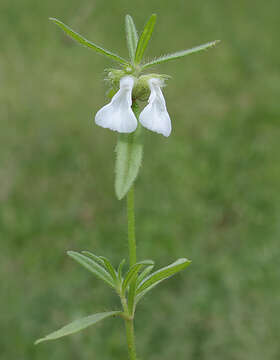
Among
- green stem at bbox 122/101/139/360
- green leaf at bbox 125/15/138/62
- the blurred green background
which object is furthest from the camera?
the blurred green background

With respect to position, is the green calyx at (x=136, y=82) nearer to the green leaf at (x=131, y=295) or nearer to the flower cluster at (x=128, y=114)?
the flower cluster at (x=128, y=114)

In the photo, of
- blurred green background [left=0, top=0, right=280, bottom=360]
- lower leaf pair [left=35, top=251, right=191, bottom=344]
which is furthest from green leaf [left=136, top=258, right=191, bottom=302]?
blurred green background [left=0, top=0, right=280, bottom=360]

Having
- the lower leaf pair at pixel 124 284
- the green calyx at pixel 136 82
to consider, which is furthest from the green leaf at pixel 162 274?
the green calyx at pixel 136 82

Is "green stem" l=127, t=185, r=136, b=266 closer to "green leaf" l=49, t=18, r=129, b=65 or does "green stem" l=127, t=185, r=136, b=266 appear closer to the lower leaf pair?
the lower leaf pair

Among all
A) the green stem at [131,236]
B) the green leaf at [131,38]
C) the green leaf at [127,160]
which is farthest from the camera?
the green leaf at [131,38]

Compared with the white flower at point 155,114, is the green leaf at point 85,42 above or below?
above
